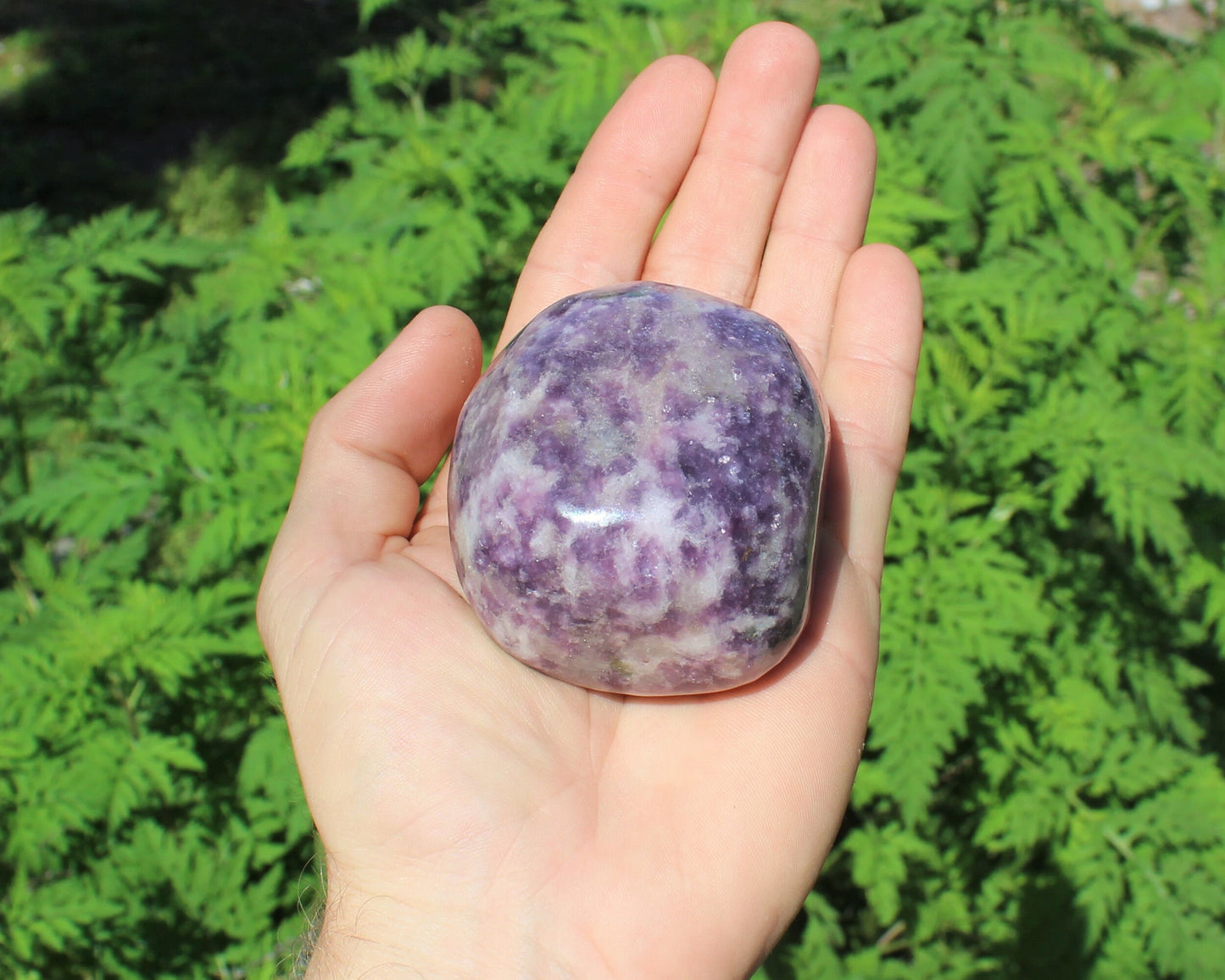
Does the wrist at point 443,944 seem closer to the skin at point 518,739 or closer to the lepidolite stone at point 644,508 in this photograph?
the skin at point 518,739

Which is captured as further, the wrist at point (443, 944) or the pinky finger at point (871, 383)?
the pinky finger at point (871, 383)

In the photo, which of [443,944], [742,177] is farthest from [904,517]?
[443,944]

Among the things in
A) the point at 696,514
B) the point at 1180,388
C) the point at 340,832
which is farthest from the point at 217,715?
the point at 1180,388

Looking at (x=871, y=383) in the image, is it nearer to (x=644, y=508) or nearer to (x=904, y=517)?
(x=904, y=517)

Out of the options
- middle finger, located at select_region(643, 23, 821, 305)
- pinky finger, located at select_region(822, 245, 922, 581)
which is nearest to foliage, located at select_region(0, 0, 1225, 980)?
pinky finger, located at select_region(822, 245, 922, 581)

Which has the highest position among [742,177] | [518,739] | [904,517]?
[742,177]

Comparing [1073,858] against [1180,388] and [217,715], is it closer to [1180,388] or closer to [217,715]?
[1180,388]

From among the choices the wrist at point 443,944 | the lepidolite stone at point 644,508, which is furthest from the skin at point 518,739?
the lepidolite stone at point 644,508
